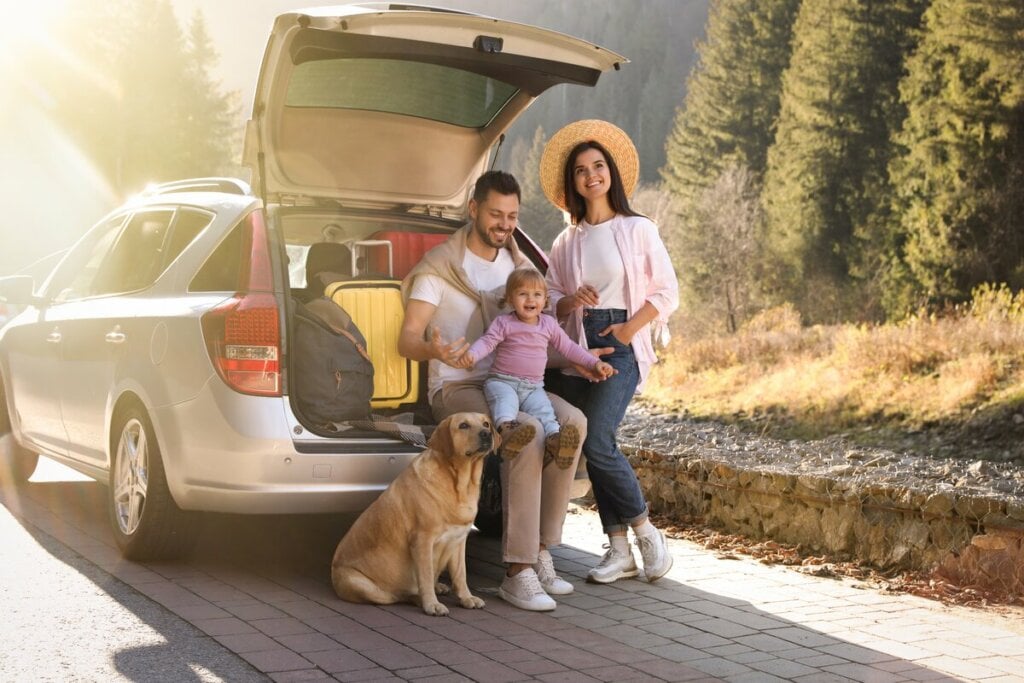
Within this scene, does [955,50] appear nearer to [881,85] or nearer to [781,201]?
[881,85]

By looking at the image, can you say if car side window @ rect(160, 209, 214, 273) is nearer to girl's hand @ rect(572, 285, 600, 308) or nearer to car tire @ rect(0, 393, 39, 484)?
girl's hand @ rect(572, 285, 600, 308)

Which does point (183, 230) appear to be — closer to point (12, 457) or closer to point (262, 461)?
point (262, 461)

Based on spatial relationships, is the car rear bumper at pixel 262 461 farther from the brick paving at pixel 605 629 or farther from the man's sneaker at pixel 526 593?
the man's sneaker at pixel 526 593

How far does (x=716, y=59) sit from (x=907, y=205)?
21312 millimetres

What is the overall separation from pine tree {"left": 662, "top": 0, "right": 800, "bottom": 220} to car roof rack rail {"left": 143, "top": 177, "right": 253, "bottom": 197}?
41789mm

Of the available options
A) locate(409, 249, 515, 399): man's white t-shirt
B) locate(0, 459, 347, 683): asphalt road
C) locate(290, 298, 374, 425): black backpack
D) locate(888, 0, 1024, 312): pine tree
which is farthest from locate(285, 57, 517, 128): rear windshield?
locate(888, 0, 1024, 312): pine tree

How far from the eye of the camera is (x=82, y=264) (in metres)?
7.73

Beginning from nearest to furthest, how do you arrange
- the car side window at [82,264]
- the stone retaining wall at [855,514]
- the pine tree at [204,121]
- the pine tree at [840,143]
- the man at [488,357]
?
1. the man at [488,357]
2. the stone retaining wall at [855,514]
3. the car side window at [82,264]
4. the pine tree at [840,143]
5. the pine tree at [204,121]

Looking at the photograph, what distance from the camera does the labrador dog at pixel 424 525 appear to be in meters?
5.50

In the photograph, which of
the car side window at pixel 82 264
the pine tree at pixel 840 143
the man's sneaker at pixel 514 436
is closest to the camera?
the man's sneaker at pixel 514 436

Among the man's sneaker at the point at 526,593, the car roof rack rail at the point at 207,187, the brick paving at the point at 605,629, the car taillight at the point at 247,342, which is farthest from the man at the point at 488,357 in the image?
the car roof rack rail at the point at 207,187

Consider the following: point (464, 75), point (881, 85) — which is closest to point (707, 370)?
point (464, 75)

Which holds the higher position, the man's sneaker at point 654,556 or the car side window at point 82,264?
the car side window at point 82,264

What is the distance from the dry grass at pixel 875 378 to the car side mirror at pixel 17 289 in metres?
8.27
